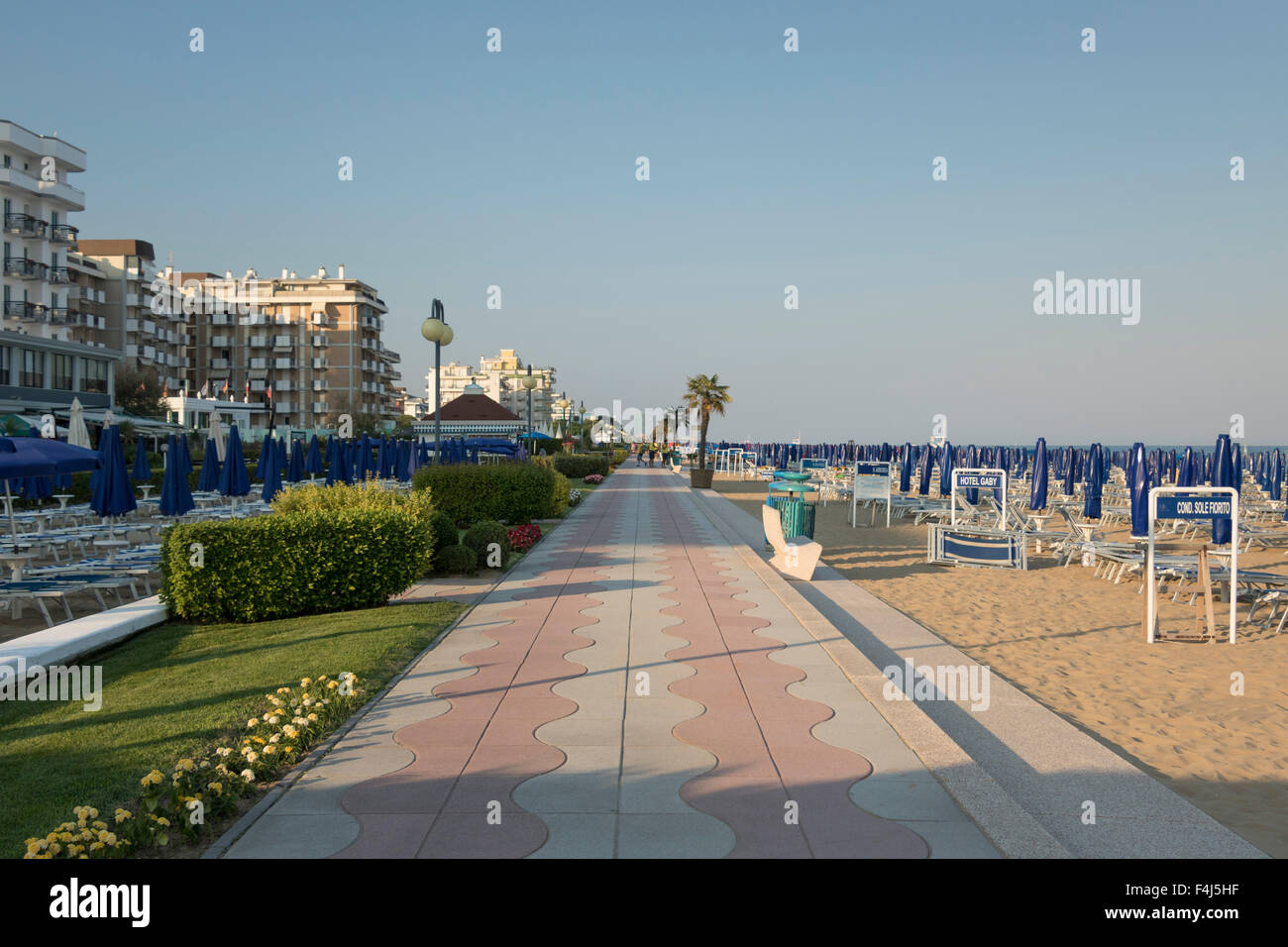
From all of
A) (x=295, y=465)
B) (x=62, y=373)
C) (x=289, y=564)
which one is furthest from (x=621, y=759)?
(x=62, y=373)

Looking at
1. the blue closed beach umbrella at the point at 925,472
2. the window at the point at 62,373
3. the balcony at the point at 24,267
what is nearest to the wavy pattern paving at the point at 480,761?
the blue closed beach umbrella at the point at 925,472

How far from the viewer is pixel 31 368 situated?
38938mm

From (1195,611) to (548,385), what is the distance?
172863 millimetres

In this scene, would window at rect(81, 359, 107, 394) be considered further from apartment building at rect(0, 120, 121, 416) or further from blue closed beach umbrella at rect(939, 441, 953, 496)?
blue closed beach umbrella at rect(939, 441, 953, 496)

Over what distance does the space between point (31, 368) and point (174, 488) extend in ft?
111

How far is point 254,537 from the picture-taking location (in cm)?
865

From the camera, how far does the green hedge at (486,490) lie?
1797cm

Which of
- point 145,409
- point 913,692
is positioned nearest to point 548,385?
point 145,409

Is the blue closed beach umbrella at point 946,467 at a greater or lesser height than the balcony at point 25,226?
lesser

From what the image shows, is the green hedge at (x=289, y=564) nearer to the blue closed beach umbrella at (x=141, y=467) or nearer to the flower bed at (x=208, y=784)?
the flower bed at (x=208, y=784)

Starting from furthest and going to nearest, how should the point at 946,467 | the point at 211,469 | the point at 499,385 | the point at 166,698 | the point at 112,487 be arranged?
the point at 499,385 < the point at 946,467 < the point at 211,469 < the point at 112,487 < the point at 166,698

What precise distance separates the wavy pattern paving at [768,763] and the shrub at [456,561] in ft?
13.7

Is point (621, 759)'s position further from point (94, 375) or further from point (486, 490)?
point (94, 375)

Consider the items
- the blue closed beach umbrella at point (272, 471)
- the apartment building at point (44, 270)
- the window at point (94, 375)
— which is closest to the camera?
the blue closed beach umbrella at point (272, 471)
